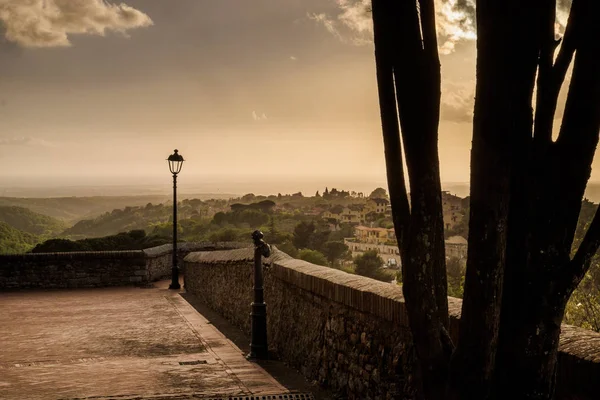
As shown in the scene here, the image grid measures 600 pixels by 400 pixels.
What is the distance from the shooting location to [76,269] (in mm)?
18906

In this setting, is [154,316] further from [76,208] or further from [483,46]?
[76,208]

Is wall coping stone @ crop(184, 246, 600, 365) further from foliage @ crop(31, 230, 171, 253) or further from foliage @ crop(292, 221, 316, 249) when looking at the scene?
foliage @ crop(292, 221, 316, 249)

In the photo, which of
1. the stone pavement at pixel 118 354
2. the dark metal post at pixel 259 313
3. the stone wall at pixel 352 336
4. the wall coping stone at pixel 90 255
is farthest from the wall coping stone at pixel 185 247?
the dark metal post at pixel 259 313

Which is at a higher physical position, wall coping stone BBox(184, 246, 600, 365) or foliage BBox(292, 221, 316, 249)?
wall coping stone BBox(184, 246, 600, 365)

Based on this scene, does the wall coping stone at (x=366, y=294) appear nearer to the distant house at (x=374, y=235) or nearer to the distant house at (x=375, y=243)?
the distant house at (x=375, y=243)

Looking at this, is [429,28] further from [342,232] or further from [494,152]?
[342,232]

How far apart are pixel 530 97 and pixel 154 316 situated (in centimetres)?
1087

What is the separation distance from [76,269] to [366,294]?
15.1 m

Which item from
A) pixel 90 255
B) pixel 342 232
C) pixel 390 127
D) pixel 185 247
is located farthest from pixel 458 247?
pixel 390 127

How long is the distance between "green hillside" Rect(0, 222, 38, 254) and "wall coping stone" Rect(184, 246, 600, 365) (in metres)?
46.4

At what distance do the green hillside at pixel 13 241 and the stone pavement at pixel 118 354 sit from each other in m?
39.5

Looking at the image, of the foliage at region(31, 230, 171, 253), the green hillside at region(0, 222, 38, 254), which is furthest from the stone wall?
the green hillside at region(0, 222, 38, 254)

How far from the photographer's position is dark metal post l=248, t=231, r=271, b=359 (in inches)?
329

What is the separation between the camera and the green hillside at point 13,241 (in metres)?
52.0
